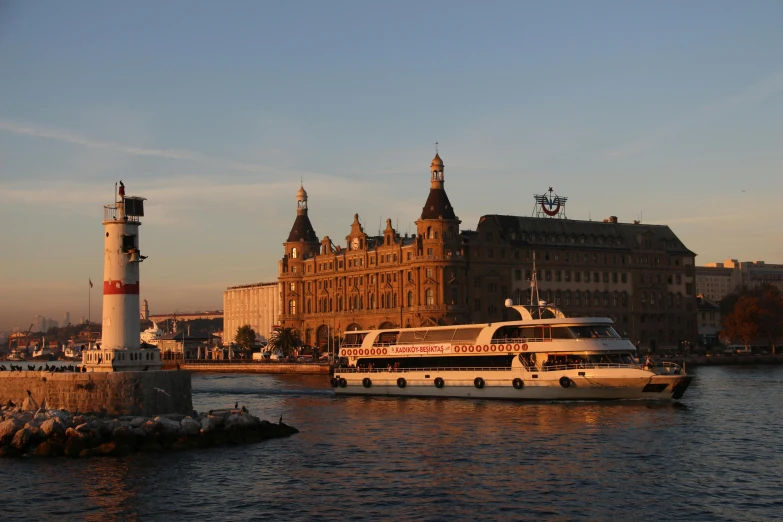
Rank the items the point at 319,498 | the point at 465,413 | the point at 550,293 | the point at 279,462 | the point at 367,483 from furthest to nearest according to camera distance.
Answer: the point at 550,293, the point at 465,413, the point at 279,462, the point at 367,483, the point at 319,498

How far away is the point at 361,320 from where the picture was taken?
14600cm

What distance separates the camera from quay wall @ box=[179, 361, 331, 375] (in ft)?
416

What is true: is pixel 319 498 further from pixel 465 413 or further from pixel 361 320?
pixel 361 320

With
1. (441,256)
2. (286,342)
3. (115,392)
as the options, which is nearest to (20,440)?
(115,392)

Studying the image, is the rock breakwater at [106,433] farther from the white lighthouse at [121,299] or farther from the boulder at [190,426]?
the white lighthouse at [121,299]

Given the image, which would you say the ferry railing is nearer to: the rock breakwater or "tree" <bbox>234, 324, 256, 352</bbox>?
the rock breakwater

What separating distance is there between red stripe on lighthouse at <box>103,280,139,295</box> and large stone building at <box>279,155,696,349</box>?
7854 centimetres

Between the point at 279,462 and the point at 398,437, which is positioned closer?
the point at 279,462

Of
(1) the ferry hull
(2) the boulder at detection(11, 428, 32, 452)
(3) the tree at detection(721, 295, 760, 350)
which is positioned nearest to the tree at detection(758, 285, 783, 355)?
(3) the tree at detection(721, 295, 760, 350)

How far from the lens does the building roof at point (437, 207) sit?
Answer: 133 m

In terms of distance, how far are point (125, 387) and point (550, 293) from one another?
97.9 meters

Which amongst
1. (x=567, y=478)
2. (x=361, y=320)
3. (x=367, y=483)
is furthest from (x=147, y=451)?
(x=361, y=320)

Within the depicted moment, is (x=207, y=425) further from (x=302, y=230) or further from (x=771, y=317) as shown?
(x=771, y=317)

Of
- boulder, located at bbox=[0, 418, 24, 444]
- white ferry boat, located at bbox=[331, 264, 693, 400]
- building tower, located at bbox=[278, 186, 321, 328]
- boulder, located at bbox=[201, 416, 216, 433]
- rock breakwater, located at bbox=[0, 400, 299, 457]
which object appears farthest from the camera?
building tower, located at bbox=[278, 186, 321, 328]
